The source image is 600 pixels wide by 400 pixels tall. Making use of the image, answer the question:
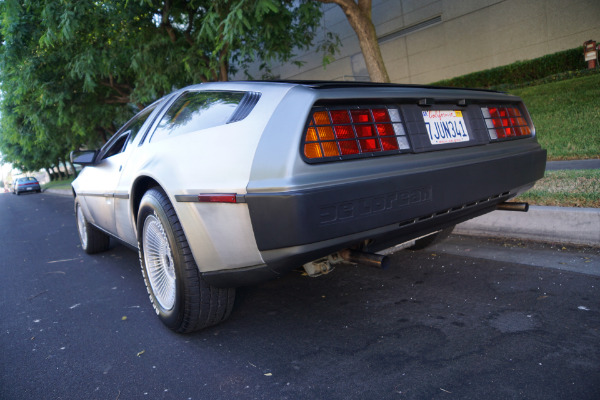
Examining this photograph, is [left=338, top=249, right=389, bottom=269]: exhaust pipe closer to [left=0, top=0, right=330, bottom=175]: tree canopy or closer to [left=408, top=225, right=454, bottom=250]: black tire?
[left=408, top=225, right=454, bottom=250]: black tire

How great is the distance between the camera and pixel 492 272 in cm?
317

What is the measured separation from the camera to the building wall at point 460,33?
1238cm

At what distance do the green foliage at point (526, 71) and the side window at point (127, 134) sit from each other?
12.0m

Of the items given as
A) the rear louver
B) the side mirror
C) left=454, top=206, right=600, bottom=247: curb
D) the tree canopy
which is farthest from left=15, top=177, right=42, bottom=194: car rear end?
the rear louver

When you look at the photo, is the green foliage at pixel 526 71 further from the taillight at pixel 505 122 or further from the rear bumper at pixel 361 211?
the rear bumper at pixel 361 211

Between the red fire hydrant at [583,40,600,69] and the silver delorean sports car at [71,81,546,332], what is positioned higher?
the red fire hydrant at [583,40,600,69]

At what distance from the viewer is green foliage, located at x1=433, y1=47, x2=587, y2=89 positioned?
1202 centimetres

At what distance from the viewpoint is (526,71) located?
512 inches

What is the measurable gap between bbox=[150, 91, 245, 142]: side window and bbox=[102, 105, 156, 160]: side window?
0.58 m

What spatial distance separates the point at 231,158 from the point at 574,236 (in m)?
3.00

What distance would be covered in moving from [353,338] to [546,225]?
236cm

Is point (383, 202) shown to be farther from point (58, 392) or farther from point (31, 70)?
point (31, 70)

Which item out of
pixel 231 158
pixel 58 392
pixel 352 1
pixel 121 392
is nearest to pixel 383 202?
pixel 231 158

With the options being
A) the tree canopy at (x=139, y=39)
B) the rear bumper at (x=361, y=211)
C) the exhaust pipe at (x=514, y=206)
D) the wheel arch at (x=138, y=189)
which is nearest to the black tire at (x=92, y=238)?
the wheel arch at (x=138, y=189)
